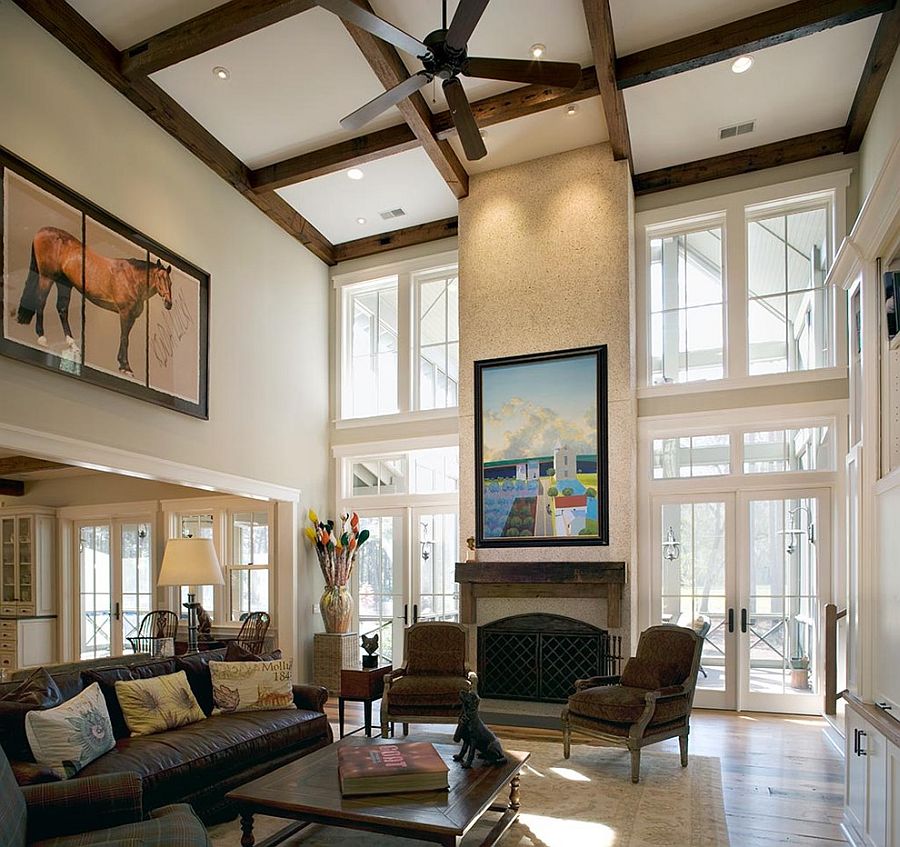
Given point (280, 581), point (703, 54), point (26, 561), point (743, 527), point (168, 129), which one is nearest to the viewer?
point (703, 54)

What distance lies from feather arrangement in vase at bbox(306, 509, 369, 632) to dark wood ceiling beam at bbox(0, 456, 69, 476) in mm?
2954

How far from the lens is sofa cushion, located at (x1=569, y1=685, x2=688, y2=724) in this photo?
15.1 feet

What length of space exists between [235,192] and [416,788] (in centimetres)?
562

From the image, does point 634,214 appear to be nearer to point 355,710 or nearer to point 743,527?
point 743,527

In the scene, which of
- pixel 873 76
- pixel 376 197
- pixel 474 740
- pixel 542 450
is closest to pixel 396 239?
pixel 376 197

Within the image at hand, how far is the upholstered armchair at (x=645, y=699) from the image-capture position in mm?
4559

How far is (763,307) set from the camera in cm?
677

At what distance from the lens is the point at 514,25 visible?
17.5ft

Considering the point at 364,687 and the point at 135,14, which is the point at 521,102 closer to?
the point at 135,14

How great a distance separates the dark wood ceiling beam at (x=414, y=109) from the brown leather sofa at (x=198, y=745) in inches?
166

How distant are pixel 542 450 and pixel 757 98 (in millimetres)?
3419

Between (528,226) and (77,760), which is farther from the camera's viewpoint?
(528,226)

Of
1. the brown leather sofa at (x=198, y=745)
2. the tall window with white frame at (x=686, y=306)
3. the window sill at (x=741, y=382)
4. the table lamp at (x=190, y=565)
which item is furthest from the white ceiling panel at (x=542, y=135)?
the brown leather sofa at (x=198, y=745)

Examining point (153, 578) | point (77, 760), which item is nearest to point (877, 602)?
point (77, 760)
